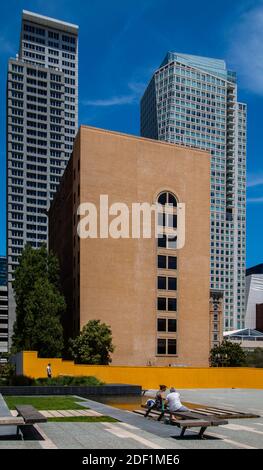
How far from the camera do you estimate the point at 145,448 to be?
39.5 ft

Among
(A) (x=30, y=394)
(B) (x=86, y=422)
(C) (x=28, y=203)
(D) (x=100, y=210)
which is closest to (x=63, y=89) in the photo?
(C) (x=28, y=203)

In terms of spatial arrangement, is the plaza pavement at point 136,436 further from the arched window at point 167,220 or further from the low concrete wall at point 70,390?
the arched window at point 167,220

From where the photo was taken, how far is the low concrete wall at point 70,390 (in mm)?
27969

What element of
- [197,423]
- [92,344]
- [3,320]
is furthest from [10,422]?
[3,320]

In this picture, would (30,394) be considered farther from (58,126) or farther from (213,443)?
(58,126)

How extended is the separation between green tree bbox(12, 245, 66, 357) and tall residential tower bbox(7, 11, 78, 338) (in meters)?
95.0

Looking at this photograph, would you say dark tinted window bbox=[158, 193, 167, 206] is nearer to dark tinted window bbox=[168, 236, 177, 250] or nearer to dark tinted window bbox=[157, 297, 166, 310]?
dark tinted window bbox=[168, 236, 177, 250]

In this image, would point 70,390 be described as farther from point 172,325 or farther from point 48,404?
point 172,325

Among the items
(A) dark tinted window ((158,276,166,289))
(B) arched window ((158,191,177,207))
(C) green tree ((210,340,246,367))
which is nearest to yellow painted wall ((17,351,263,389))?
(A) dark tinted window ((158,276,166,289))

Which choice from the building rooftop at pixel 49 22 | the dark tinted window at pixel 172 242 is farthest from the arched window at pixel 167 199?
the building rooftop at pixel 49 22

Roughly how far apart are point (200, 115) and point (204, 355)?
149 meters

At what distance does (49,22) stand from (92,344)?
155m

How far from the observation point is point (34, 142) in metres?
162

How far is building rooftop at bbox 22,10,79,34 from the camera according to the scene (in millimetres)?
180000
